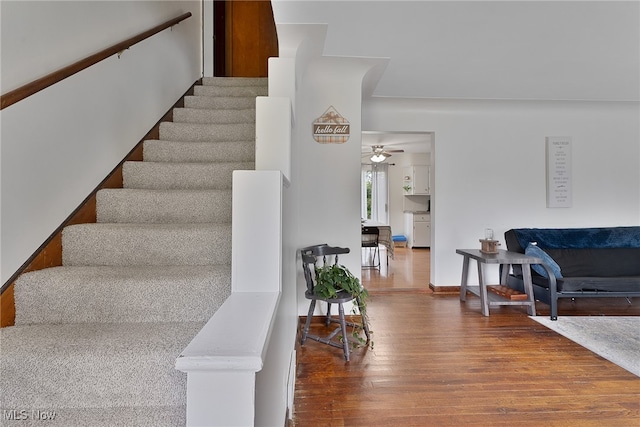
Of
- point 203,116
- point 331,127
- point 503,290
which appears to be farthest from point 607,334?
point 203,116

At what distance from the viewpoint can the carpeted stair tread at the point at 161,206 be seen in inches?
77.5

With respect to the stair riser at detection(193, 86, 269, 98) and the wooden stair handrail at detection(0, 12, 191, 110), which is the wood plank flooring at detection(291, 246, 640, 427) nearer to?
the wooden stair handrail at detection(0, 12, 191, 110)

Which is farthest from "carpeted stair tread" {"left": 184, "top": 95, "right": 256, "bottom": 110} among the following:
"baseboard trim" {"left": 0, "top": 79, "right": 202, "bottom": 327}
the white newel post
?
the white newel post

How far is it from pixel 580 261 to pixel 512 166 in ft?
4.48

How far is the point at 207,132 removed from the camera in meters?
2.73

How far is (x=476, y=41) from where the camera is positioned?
106 inches

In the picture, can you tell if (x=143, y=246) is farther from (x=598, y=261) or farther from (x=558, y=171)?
(x=558, y=171)

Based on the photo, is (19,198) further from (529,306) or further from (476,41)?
(529,306)

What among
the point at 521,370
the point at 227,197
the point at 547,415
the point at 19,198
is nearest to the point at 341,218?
the point at 227,197

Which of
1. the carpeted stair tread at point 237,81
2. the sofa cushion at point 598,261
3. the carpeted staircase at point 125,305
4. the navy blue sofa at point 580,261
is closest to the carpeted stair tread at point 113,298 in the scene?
the carpeted staircase at point 125,305

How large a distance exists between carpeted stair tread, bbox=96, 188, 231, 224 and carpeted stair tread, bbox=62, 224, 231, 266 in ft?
0.77

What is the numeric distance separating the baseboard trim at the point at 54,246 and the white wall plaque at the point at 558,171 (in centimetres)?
472

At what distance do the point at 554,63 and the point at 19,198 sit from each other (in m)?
4.01

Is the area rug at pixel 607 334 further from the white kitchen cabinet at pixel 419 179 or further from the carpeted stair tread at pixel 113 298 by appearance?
the white kitchen cabinet at pixel 419 179
